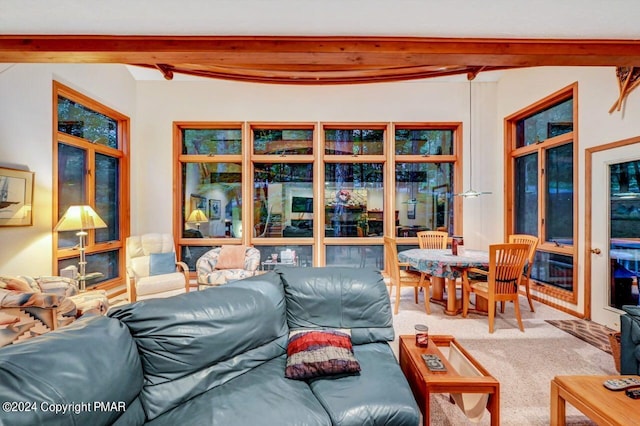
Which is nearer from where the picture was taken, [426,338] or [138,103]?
[426,338]

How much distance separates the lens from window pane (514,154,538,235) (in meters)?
4.88

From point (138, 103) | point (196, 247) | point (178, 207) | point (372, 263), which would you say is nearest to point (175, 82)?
point (138, 103)

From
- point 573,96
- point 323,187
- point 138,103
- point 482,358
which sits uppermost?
point 138,103

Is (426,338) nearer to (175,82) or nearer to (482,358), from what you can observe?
(482,358)

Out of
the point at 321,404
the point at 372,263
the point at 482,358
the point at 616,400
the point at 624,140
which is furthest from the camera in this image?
the point at 372,263

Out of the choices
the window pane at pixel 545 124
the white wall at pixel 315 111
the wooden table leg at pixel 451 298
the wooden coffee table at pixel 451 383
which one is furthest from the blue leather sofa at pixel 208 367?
the window pane at pixel 545 124

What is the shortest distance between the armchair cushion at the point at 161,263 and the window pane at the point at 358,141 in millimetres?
3486

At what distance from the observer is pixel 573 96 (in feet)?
13.4

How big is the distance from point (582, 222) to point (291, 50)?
14.1ft

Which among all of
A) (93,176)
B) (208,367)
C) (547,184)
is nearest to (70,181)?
(93,176)

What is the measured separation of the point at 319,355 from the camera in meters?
1.77

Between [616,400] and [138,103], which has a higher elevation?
[138,103]

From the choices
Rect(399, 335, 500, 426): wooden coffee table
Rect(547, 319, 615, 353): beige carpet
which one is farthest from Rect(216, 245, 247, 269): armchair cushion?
Rect(547, 319, 615, 353): beige carpet

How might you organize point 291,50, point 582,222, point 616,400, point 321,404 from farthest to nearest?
point 582,222
point 291,50
point 616,400
point 321,404
